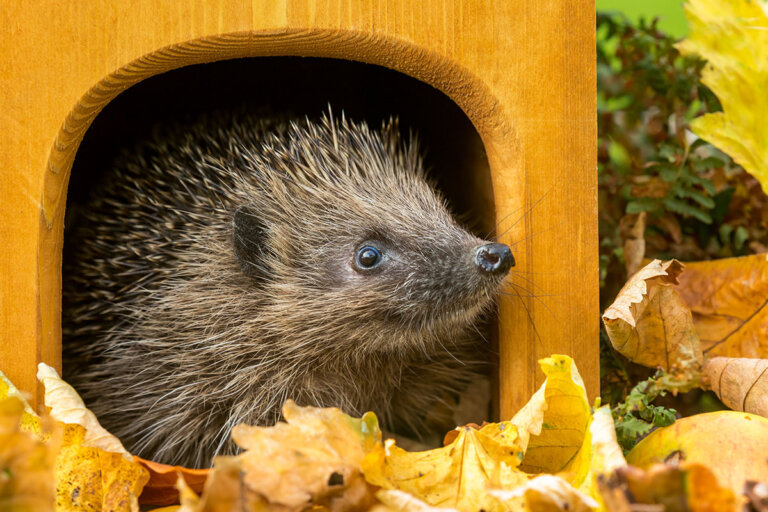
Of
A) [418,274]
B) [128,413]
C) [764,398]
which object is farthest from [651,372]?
[128,413]

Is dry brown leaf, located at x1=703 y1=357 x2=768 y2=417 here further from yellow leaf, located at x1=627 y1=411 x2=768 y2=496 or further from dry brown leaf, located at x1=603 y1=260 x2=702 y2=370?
yellow leaf, located at x1=627 y1=411 x2=768 y2=496

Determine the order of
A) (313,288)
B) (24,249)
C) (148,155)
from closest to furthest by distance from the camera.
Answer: (24,249)
(313,288)
(148,155)

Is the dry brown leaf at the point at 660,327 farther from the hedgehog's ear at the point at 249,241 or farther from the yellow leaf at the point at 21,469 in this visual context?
the yellow leaf at the point at 21,469

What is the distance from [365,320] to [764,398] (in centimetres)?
126

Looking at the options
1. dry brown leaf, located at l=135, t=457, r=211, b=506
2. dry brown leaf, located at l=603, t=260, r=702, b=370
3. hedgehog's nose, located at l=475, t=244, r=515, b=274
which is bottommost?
dry brown leaf, located at l=135, t=457, r=211, b=506

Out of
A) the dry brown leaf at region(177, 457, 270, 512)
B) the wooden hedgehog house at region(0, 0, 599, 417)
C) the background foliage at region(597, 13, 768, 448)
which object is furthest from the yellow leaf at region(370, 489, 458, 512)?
the background foliage at region(597, 13, 768, 448)

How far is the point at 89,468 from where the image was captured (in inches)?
79.7

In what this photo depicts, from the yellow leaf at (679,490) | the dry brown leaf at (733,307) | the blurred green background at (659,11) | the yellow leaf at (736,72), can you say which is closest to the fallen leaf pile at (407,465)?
the yellow leaf at (679,490)

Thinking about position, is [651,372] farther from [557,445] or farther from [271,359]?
[271,359]

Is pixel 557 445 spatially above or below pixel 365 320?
below

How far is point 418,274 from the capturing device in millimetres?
2373

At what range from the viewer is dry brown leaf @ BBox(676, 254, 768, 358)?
2.68 metres

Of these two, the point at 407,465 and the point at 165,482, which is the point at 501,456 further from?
the point at 165,482

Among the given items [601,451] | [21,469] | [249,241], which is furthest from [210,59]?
[601,451]
